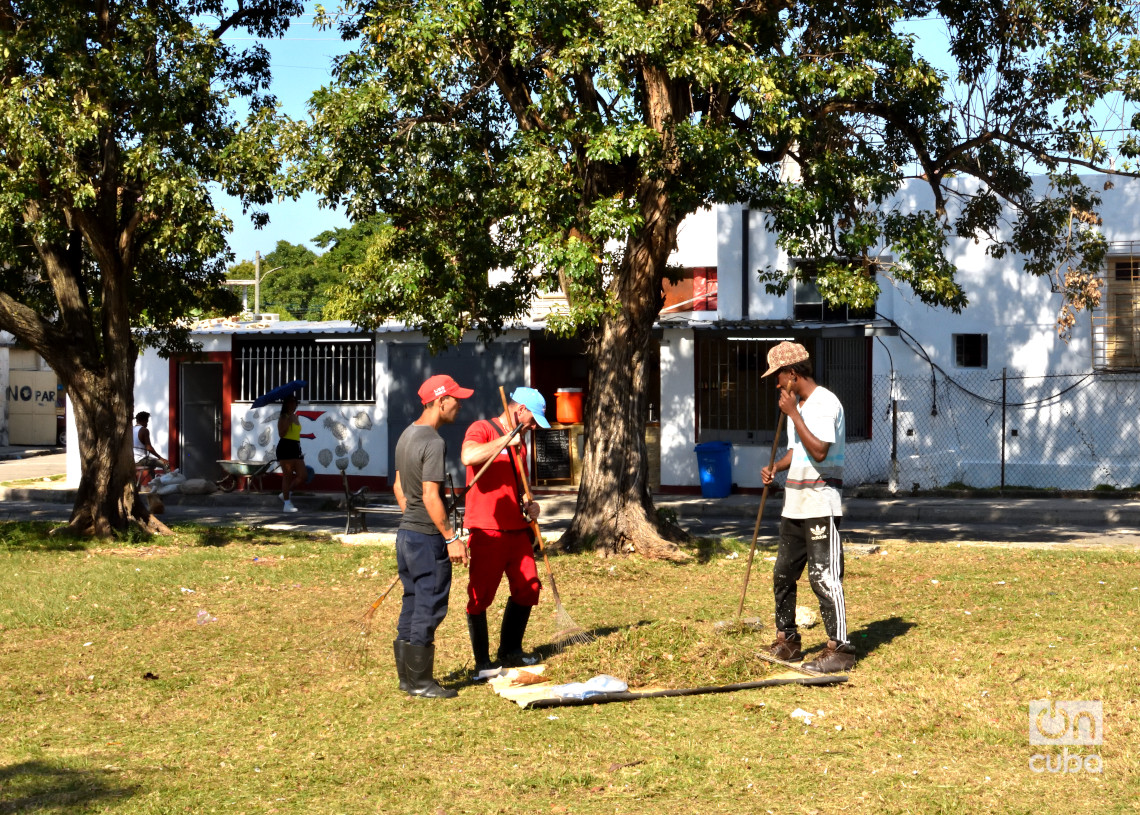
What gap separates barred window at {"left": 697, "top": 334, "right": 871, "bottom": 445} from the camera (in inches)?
794

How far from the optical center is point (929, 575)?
10922 millimetres

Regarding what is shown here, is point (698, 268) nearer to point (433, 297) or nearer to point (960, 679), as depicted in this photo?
point (433, 297)

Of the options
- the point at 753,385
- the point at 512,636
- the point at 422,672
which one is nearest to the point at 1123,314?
the point at 753,385

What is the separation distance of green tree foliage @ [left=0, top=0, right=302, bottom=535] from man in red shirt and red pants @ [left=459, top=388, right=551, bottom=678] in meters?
6.22

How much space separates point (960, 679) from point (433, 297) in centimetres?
734

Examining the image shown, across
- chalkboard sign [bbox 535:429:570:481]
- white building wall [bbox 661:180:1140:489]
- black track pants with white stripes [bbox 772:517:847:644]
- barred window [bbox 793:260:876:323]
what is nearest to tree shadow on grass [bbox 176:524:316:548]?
chalkboard sign [bbox 535:429:570:481]

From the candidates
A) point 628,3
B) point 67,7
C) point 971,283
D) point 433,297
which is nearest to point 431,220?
point 433,297

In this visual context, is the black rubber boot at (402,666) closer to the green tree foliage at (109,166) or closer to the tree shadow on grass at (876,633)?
the tree shadow on grass at (876,633)

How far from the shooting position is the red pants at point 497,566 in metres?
7.23

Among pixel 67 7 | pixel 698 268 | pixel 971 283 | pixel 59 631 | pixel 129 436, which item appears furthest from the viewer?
pixel 698 268

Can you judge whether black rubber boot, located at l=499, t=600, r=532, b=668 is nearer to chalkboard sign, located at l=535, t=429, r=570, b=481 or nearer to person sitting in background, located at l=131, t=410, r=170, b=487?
person sitting in background, located at l=131, t=410, r=170, b=487

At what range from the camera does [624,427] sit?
494 inches

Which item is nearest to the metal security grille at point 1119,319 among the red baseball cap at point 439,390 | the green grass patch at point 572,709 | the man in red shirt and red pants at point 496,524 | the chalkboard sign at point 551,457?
the chalkboard sign at point 551,457

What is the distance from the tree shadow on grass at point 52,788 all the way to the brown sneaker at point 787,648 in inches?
152
